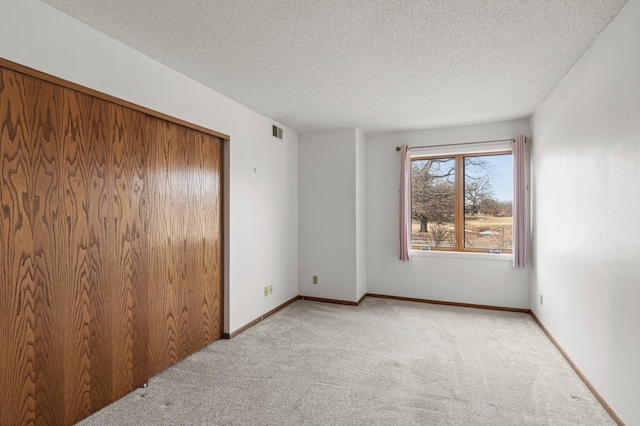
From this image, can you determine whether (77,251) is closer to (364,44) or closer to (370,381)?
(370,381)

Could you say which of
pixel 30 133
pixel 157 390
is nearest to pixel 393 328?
pixel 157 390

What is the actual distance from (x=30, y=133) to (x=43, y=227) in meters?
0.53

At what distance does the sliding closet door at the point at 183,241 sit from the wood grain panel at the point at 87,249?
12mm

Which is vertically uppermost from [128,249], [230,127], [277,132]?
[277,132]

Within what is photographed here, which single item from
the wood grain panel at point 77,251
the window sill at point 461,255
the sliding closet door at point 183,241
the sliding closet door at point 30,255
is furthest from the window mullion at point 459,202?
the sliding closet door at point 30,255

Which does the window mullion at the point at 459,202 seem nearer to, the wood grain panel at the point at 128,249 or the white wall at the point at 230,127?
the white wall at the point at 230,127

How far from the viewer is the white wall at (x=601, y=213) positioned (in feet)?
6.22

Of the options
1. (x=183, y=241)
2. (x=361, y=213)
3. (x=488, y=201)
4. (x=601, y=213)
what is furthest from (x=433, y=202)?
(x=183, y=241)

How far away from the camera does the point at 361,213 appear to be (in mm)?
4934

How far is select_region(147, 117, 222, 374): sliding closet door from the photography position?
8.85 feet

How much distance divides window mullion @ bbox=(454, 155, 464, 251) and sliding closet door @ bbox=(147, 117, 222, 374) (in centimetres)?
329

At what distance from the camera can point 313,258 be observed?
4918mm

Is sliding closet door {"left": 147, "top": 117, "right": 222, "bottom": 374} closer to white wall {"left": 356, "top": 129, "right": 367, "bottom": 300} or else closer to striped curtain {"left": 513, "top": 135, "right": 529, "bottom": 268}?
white wall {"left": 356, "top": 129, "right": 367, "bottom": 300}

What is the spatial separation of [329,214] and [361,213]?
1.63ft
